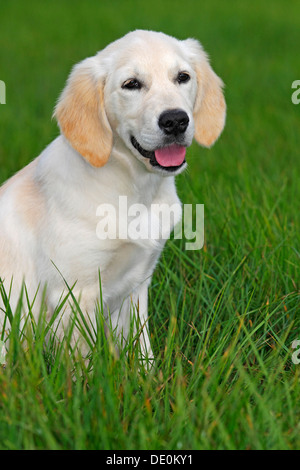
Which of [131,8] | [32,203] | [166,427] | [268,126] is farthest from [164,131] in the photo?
[131,8]

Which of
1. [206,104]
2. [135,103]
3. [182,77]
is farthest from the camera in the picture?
[206,104]

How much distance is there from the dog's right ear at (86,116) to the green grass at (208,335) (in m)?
0.59

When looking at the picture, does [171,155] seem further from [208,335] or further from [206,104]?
[208,335]

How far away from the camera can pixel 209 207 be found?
11.9 feet

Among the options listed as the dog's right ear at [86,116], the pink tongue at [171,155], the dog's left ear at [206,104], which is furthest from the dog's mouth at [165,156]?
the dog's left ear at [206,104]

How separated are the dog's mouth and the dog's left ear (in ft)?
0.74

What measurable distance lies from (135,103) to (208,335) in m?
0.84

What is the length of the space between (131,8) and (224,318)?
32.8 feet

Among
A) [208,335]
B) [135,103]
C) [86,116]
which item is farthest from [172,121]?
[208,335]

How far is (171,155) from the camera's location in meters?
2.64

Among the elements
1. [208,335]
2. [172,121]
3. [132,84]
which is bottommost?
[208,335]

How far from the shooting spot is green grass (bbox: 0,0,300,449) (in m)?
1.97

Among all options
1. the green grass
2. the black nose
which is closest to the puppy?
the black nose

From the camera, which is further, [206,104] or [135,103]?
[206,104]
